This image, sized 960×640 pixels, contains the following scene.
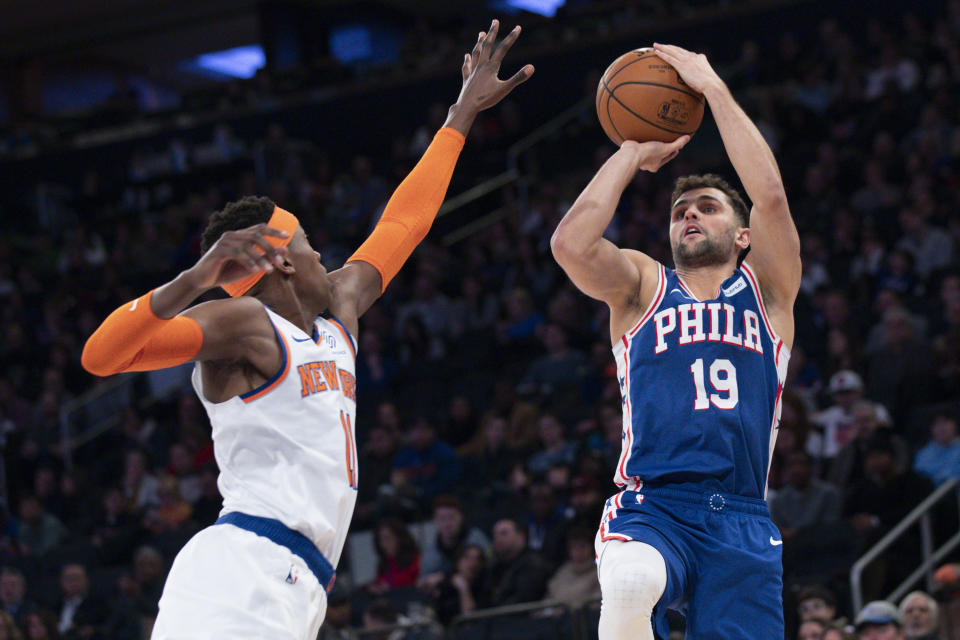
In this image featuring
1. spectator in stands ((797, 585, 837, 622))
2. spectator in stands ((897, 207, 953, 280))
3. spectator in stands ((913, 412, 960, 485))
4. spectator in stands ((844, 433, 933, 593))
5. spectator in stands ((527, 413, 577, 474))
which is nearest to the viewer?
spectator in stands ((797, 585, 837, 622))

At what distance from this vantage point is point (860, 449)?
9.38m

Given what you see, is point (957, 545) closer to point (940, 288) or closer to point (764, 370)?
point (940, 288)

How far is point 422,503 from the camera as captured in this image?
37.8 feet

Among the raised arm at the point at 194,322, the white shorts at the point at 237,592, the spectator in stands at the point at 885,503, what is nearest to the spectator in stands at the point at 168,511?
the spectator in stands at the point at 885,503

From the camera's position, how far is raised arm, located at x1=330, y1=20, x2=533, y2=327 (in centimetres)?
466

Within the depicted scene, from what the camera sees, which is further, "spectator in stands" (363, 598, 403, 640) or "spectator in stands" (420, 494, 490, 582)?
"spectator in stands" (420, 494, 490, 582)

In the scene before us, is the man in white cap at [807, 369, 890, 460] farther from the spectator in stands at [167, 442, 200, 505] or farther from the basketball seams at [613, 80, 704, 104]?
the spectator in stands at [167, 442, 200, 505]

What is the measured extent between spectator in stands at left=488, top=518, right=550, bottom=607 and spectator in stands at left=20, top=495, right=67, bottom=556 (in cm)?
577

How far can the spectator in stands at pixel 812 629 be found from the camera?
23.6 feet

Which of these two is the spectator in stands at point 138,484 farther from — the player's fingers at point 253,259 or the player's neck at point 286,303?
the player's fingers at point 253,259

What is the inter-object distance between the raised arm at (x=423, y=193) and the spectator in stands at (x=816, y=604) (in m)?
4.11

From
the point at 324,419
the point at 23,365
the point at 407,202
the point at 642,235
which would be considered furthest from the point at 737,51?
the point at 324,419

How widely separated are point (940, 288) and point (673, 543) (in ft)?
25.9

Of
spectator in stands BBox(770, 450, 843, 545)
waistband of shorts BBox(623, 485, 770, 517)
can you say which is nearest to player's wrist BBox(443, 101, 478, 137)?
waistband of shorts BBox(623, 485, 770, 517)
